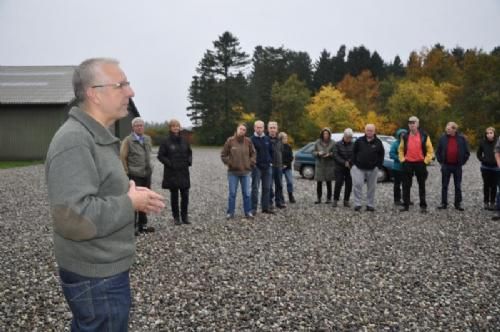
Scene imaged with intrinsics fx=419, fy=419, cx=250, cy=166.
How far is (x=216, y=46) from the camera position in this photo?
62.3 metres

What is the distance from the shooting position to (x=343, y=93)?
4712cm

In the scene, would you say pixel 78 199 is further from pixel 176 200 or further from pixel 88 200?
pixel 176 200

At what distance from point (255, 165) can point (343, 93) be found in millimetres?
39848

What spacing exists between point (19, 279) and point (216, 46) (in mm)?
60281

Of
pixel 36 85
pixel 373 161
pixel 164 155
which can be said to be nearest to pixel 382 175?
pixel 373 161

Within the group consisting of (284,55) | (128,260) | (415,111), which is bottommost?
(128,260)

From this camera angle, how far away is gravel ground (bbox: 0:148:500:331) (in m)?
4.07

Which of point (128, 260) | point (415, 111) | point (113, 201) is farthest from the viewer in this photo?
point (415, 111)

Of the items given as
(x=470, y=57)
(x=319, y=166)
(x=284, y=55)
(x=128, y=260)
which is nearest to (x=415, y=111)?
(x=470, y=57)

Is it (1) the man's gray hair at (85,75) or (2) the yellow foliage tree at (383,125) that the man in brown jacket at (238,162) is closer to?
(1) the man's gray hair at (85,75)

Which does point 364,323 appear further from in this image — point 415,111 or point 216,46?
point 216,46

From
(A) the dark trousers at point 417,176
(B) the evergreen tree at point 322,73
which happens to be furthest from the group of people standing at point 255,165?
(B) the evergreen tree at point 322,73

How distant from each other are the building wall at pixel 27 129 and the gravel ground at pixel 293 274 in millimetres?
18809

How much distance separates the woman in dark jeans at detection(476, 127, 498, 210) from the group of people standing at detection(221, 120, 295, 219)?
4.69 metres
